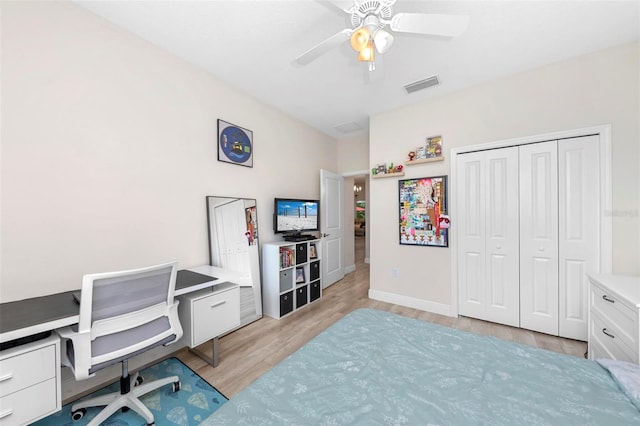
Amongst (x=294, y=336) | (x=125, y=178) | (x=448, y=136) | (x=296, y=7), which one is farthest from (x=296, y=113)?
(x=294, y=336)

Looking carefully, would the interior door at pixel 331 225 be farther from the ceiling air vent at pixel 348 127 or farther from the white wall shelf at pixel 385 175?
the white wall shelf at pixel 385 175

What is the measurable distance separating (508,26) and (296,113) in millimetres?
2464

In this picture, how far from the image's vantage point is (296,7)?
1.69 metres

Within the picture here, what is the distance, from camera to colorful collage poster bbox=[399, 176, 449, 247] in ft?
9.58

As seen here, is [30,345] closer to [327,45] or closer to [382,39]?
[327,45]

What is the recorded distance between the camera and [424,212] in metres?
3.05

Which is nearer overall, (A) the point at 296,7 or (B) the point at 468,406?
(B) the point at 468,406

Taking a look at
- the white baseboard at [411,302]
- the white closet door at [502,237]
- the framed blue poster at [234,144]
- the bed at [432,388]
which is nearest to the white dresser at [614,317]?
the bed at [432,388]

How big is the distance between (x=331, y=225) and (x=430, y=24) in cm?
320

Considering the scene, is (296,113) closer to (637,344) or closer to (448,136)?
(448,136)

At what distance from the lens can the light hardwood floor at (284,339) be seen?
1.93m

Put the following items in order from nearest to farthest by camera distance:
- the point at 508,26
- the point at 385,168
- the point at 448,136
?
1. the point at 508,26
2. the point at 448,136
3. the point at 385,168

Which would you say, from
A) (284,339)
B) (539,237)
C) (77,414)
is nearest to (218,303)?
(284,339)

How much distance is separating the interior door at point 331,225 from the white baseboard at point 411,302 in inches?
37.4
